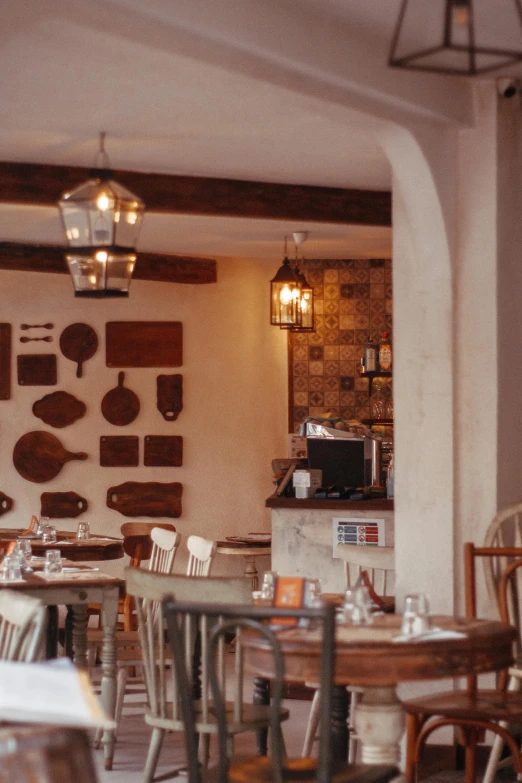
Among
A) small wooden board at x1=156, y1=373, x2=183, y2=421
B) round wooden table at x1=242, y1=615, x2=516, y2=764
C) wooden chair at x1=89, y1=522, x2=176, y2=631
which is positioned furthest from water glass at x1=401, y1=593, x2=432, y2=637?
small wooden board at x1=156, y1=373, x2=183, y2=421

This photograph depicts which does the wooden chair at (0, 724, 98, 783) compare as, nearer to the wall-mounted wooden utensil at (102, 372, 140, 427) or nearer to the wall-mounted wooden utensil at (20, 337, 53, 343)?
the wall-mounted wooden utensil at (102, 372, 140, 427)

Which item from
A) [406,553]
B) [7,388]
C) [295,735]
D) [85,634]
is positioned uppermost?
[7,388]

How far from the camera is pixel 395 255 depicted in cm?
501

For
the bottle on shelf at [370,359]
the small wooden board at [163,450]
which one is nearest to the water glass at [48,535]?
the small wooden board at [163,450]

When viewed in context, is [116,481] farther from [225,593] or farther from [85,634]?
[225,593]

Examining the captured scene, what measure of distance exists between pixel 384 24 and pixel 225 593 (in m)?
2.26

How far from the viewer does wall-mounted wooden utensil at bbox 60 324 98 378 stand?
29.0 ft

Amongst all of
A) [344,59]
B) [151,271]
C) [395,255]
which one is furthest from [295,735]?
[151,271]

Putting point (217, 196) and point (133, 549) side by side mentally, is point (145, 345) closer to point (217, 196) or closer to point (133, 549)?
point (133, 549)

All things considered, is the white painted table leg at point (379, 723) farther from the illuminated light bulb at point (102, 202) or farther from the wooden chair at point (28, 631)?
the illuminated light bulb at point (102, 202)

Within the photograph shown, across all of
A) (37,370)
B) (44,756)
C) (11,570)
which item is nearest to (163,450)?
(37,370)

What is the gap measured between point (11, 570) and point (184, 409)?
157 inches

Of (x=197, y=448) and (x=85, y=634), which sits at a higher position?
(x=197, y=448)

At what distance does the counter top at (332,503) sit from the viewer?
19.8 ft
